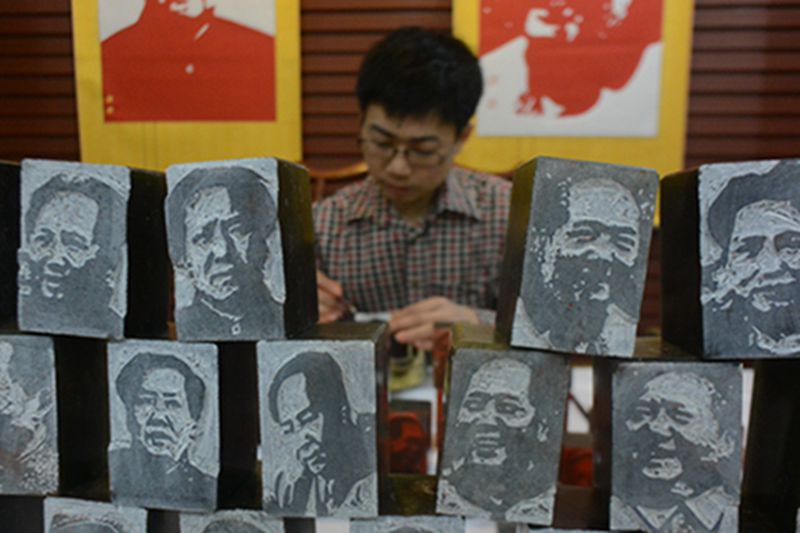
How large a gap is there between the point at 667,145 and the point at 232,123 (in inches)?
51.1

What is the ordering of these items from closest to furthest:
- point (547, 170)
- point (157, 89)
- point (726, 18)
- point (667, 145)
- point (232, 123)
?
point (547, 170), point (157, 89), point (232, 123), point (726, 18), point (667, 145)

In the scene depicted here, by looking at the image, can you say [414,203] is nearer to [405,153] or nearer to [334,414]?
[405,153]

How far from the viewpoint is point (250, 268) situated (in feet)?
2.09

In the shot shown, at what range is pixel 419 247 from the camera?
153 cm

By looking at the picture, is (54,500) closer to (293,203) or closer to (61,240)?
(61,240)

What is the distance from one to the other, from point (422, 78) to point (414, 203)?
1.27 feet

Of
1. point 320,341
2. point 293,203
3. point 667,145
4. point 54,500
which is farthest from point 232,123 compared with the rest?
point 667,145

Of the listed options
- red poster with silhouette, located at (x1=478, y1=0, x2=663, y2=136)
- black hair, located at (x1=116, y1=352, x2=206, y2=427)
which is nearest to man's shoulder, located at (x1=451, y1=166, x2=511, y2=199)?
red poster with silhouette, located at (x1=478, y1=0, x2=663, y2=136)

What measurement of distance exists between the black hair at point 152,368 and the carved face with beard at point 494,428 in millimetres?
317

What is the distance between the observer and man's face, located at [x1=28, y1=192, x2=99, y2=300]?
649 mm

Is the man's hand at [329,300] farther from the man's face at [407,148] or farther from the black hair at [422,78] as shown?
the black hair at [422,78]

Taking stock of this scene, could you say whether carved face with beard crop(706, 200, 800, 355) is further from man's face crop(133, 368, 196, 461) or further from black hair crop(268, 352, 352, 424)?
man's face crop(133, 368, 196, 461)

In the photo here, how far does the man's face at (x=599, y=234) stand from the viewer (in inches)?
24.1

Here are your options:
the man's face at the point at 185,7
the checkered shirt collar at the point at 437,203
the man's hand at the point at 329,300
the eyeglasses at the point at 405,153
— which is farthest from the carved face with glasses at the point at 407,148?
the man's face at the point at 185,7
